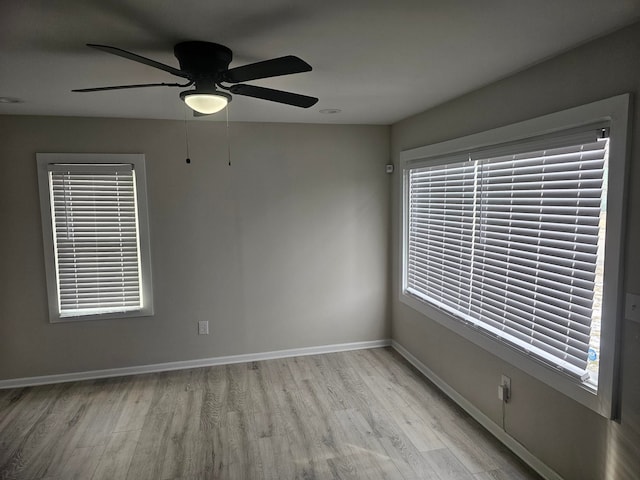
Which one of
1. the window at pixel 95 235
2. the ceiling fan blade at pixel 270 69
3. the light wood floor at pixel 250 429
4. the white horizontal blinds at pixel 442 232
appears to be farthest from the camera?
the window at pixel 95 235

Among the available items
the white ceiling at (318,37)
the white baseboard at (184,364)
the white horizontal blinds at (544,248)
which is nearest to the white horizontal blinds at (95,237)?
the white baseboard at (184,364)

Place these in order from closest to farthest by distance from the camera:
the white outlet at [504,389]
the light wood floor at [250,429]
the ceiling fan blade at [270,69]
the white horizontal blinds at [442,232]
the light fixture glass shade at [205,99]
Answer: the ceiling fan blade at [270,69], the light fixture glass shade at [205,99], the light wood floor at [250,429], the white outlet at [504,389], the white horizontal blinds at [442,232]

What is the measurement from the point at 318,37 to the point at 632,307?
182cm

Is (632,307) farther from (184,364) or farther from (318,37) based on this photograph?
(184,364)

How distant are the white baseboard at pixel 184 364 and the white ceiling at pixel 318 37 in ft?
7.86

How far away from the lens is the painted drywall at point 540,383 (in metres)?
1.76

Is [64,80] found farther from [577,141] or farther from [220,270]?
[577,141]

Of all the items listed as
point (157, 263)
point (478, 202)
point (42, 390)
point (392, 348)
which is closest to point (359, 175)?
point (478, 202)

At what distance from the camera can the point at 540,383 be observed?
2.30 meters

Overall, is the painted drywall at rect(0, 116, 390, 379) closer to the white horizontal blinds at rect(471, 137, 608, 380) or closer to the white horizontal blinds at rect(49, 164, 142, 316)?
the white horizontal blinds at rect(49, 164, 142, 316)

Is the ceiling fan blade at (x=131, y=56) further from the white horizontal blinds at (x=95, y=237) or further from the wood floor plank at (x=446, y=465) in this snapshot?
the wood floor plank at (x=446, y=465)

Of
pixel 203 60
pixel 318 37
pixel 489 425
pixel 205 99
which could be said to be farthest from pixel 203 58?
pixel 489 425

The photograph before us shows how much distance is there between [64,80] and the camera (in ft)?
7.84

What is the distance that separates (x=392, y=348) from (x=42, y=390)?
10.7 feet
